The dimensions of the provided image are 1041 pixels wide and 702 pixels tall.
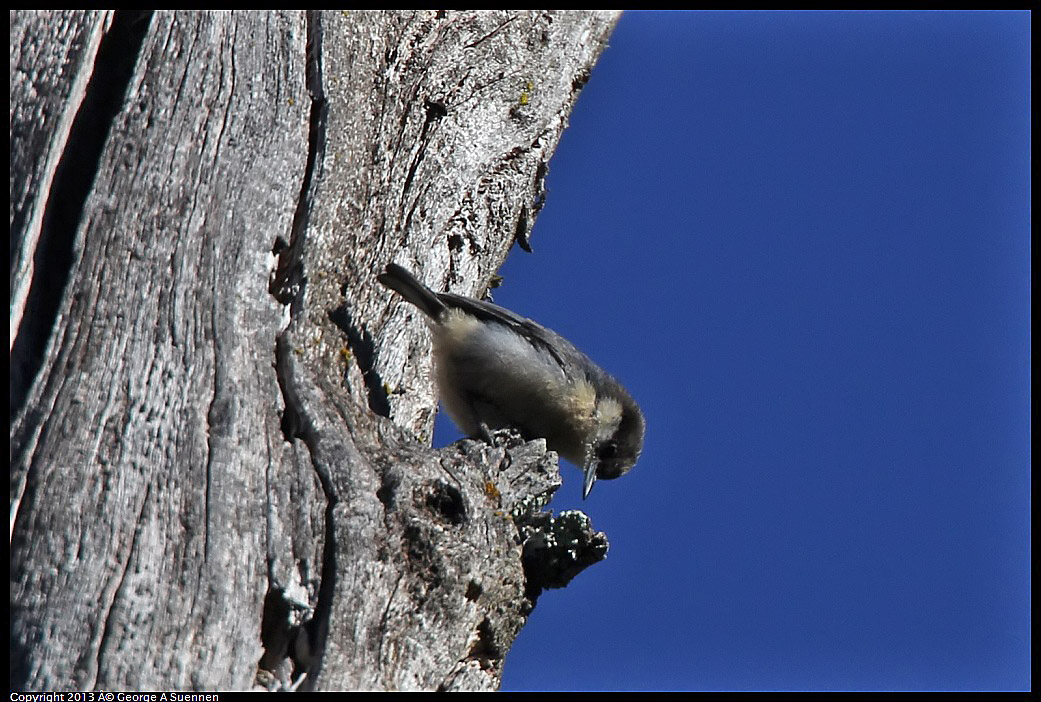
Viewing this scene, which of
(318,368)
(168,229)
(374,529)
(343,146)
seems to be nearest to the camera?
(374,529)

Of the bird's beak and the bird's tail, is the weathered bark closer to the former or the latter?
the bird's tail

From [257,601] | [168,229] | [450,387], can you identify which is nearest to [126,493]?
[257,601]

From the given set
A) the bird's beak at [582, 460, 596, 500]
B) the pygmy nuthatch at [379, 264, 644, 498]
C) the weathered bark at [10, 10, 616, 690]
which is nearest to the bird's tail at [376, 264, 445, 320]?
the weathered bark at [10, 10, 616, 690]

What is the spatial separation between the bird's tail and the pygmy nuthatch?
266mm

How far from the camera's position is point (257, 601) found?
7.48 feet

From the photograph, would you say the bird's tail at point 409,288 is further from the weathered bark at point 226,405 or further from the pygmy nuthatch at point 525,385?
the pygmy nuthatch at point 525,385

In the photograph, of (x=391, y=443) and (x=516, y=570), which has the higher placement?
(x=391, y=443)

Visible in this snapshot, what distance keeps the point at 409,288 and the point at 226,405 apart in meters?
1.27

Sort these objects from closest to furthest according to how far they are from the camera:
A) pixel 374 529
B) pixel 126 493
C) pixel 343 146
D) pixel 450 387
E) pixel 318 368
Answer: pixel 126 493 < pixel 374 529 < pixel 318 368 < pixel 343 146 < pixel 450 387

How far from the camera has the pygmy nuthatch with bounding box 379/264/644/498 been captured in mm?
4449

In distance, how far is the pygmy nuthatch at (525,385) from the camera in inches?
175

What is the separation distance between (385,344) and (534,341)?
1.27m

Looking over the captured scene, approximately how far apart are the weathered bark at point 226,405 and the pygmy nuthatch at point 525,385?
776 mm

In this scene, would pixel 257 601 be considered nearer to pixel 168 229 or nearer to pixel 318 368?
pixel 318 368
